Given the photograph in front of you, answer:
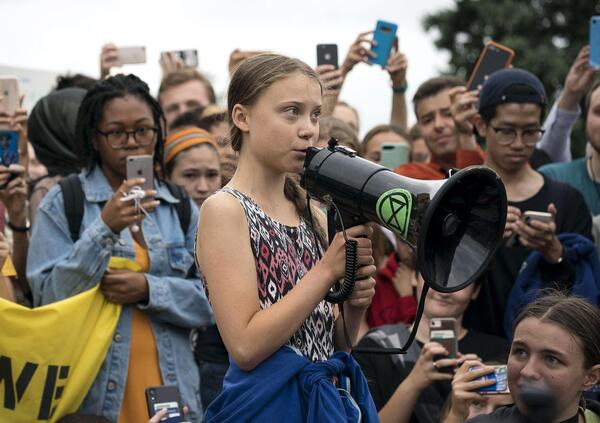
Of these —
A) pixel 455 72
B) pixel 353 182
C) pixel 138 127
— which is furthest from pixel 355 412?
pixel 455 72

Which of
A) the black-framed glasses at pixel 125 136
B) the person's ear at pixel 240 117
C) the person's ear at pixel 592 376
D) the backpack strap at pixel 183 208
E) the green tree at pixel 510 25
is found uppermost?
the person's ear at pixel 240 117

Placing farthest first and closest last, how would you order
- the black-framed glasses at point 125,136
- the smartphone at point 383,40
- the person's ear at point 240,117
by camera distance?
the smartphone at point 383,40 → the black-framed glasses at point 125,136 → the person's ear at point 240,117

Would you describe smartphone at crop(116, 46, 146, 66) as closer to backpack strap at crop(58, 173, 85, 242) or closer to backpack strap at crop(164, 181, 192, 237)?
backpack strap at crop(164, 181, 192, 237)

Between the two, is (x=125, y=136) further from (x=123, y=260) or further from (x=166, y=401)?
(x=166, y=401)

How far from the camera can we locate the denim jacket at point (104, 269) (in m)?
4.89

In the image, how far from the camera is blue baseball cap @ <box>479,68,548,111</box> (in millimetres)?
5820

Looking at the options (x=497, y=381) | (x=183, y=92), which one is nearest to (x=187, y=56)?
(x=183, y=92)

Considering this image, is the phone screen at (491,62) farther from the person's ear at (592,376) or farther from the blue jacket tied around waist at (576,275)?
the person's ear at (592,376)

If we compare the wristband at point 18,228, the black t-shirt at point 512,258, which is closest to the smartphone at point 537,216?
the black t-shirt at point 512,258

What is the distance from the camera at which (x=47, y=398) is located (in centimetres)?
471

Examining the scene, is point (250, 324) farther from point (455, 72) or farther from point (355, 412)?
point (455, 72)

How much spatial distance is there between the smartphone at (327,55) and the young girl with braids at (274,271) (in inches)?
110

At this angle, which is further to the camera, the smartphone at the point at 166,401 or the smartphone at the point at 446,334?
the smartphone at the point at 446,334

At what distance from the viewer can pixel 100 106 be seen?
5367mm
